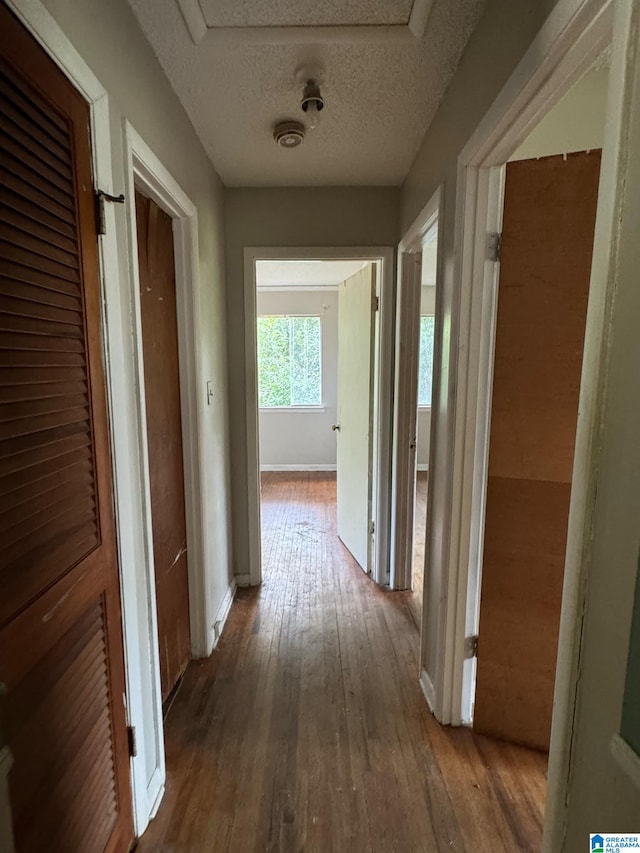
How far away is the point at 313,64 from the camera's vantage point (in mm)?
1422

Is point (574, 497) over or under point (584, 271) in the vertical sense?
under

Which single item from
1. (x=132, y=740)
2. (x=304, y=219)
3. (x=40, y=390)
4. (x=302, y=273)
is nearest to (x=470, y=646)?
(x=132, y=740)

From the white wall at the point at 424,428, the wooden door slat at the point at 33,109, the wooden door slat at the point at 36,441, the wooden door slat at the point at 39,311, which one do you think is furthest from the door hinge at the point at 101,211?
the white wall at the point at 424,428

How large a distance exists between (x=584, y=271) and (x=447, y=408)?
0.60m

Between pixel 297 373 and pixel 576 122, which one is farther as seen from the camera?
pixel 297 373

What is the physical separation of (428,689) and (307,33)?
7.89ft

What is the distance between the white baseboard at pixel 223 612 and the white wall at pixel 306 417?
3052 millimetres

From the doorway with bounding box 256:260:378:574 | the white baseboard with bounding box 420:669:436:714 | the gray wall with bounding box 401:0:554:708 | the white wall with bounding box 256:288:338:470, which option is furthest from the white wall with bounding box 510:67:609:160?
the white wall with bounding box 256:288:338:470

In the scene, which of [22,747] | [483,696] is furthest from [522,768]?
[22,747]

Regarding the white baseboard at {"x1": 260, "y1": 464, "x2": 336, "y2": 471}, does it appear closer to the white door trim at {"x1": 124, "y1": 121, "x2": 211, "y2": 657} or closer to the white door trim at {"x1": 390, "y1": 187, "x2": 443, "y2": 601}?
the white door trim at {"x1": 390, "y1": 187, "x2": 443, "y2": 601}

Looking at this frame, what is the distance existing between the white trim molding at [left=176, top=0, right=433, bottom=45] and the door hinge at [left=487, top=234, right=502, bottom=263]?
0.63m

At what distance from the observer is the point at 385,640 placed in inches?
86.7

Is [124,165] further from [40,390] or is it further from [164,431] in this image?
[164,431]

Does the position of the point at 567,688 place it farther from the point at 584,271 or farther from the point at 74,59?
the point at 74,59
